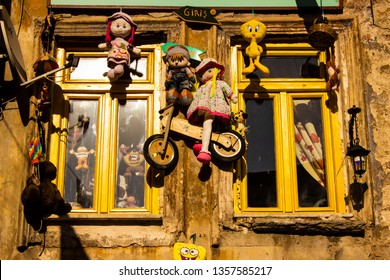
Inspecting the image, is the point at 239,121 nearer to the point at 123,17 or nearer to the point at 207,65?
the point at 207,65

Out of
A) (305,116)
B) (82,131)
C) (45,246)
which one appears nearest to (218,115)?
(305,116)

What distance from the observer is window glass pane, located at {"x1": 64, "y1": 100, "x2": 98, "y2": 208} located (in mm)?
7532

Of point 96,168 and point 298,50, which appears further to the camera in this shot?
point 298,50

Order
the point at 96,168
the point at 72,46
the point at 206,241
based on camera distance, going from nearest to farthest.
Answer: the point at 206,241 → the point at 96,168 → the point at 72,46

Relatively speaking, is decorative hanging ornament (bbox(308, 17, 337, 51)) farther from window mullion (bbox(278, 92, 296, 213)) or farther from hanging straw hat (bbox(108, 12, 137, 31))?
hanging straw hat (bbox(108, 12, 137, 31))

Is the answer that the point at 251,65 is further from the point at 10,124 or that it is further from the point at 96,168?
the point at 10,124

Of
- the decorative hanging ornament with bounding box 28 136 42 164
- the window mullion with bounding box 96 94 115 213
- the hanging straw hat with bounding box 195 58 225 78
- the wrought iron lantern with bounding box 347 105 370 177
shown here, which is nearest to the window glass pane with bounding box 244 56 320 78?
the hanging straw hat with bounding box 195 58 225 78

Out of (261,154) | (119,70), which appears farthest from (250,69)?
(119,70)

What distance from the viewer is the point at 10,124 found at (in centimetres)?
761

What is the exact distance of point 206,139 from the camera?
725cm

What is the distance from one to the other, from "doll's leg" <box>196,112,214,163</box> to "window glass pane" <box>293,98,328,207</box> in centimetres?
116

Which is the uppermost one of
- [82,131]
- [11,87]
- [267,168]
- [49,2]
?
[49,2]

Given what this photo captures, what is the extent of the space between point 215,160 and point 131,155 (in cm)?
103

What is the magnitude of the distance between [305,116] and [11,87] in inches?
141
